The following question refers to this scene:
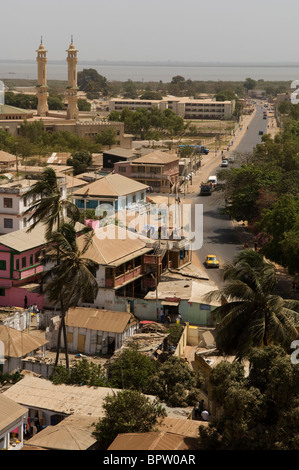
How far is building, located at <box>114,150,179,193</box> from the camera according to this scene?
49.1 meters

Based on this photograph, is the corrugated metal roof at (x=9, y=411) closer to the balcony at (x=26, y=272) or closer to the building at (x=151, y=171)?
the balcony at (x=26, y=272)

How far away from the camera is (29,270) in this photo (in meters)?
24.9

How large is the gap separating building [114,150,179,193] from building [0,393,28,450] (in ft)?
115

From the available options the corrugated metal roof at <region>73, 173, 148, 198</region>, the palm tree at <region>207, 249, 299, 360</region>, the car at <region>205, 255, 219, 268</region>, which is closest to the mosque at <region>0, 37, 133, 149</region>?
the corrugated metal roof at <region>73, 173, 148, 198</region>

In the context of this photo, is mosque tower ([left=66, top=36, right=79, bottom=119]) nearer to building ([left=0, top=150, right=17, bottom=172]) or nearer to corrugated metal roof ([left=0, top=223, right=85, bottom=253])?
building ([left=0, top=150, right=17, bottom=172])

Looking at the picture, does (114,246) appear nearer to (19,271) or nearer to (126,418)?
(19,271)

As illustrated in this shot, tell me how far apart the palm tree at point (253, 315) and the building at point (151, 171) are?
3376 cm

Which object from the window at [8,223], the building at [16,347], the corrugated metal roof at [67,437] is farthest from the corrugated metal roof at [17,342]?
the window at [8,223]

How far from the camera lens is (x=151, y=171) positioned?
4978 centimetres

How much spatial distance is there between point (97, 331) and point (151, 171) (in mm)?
29653

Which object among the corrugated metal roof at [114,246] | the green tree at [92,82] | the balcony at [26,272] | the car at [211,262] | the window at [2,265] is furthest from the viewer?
the green tree at [92,82]

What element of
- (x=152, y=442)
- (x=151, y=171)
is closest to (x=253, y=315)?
(x=152, y=442)

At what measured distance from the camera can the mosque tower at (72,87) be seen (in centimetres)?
7944
